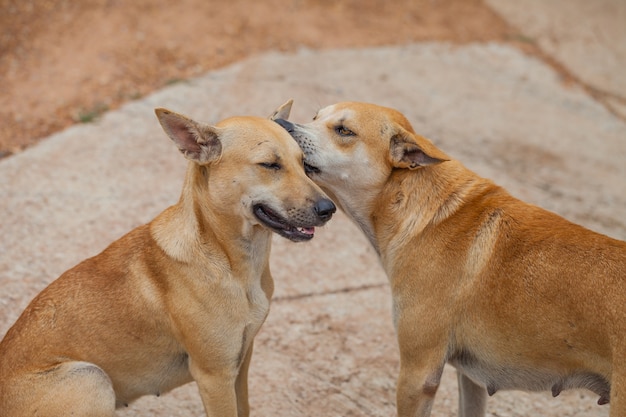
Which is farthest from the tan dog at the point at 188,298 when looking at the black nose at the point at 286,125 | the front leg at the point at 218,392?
the black nose at the point at 286,125

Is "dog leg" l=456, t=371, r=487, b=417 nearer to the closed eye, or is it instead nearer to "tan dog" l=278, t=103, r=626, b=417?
"tan dog" l=278, t=103, r=626, b=417

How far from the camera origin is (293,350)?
6406 millimetres

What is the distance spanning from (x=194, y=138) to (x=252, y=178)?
1.38ft

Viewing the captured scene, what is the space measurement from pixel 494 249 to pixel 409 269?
53 centimetres

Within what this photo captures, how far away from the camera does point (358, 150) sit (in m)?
5.14

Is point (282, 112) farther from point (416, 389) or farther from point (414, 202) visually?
point (416, 389)

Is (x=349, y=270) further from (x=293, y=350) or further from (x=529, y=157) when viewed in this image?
(x=529, y=157)

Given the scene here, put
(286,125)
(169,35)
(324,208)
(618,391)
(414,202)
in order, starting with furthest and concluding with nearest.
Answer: (169,35)
(286,125)
(414,202)
(324,208)
(618,391)

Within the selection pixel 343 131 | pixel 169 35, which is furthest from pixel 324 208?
pixel 169 35

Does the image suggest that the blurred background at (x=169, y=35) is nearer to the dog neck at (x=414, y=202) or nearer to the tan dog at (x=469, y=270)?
the tan dog at (x=469, y=270)

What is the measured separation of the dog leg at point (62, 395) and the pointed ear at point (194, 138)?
4.60 feet

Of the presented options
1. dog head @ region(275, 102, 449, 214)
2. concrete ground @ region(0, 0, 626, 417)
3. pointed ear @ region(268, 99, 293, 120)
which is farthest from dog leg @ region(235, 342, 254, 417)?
pointed ear @ region(268, 99, 293, 120)

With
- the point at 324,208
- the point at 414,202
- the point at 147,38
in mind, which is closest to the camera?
the point at 324,208

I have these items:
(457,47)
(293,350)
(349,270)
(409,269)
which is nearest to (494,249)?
(409,269)
